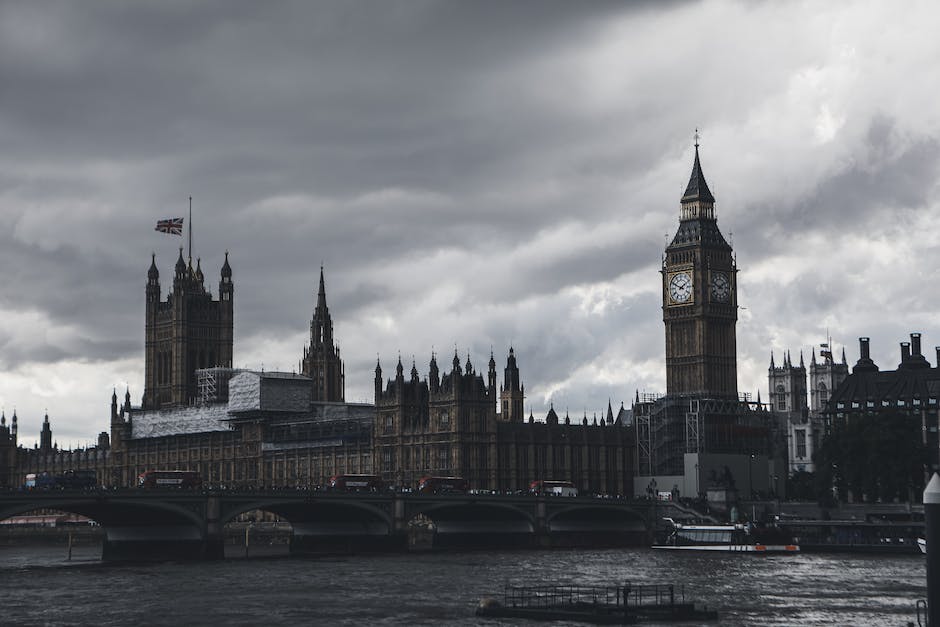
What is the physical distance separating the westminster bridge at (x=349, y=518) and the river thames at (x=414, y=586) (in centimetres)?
501

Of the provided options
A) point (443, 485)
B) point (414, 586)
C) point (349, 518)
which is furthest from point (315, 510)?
point (414, 586)

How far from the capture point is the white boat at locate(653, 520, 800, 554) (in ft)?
497

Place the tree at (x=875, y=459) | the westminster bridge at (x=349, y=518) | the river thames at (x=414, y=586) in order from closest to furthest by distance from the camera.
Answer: the river thames at (x=414, y=586), the westminster bridge at (x=349, y=518), the tree at (x=875, y=459)

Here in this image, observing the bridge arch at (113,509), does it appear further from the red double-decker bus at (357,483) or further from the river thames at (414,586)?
the red double-decker bus at (357,483)

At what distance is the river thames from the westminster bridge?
501 centimetres

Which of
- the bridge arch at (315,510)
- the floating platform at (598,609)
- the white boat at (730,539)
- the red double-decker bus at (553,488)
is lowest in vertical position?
the floating platform at (598,609)

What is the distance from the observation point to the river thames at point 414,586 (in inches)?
3565

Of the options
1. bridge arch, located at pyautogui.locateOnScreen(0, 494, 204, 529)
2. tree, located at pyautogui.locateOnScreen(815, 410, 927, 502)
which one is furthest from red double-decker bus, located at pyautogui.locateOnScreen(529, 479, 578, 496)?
bridge arch, located at pyautogui.locateOnScreen(0, 494, 204, 529)

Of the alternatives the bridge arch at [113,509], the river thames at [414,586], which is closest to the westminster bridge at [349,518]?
the bridge arch at [113,509]

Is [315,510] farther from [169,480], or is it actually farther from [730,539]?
[730,539]

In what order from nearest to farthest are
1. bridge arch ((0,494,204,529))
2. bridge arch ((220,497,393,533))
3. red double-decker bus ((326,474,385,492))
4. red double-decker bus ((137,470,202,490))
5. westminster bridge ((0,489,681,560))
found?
bridge arch ((0,494,204,529)) → westminster bridge ((0,489,681,560)) → bridge arch ((220,497,393,533)) → red double-decker bus ((137,470,202,490)) → red double-decker bus ((326,474,385,492))

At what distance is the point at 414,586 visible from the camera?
364 ft

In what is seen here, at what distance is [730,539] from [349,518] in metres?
38.2

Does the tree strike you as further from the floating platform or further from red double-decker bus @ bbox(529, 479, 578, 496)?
the floating platform
